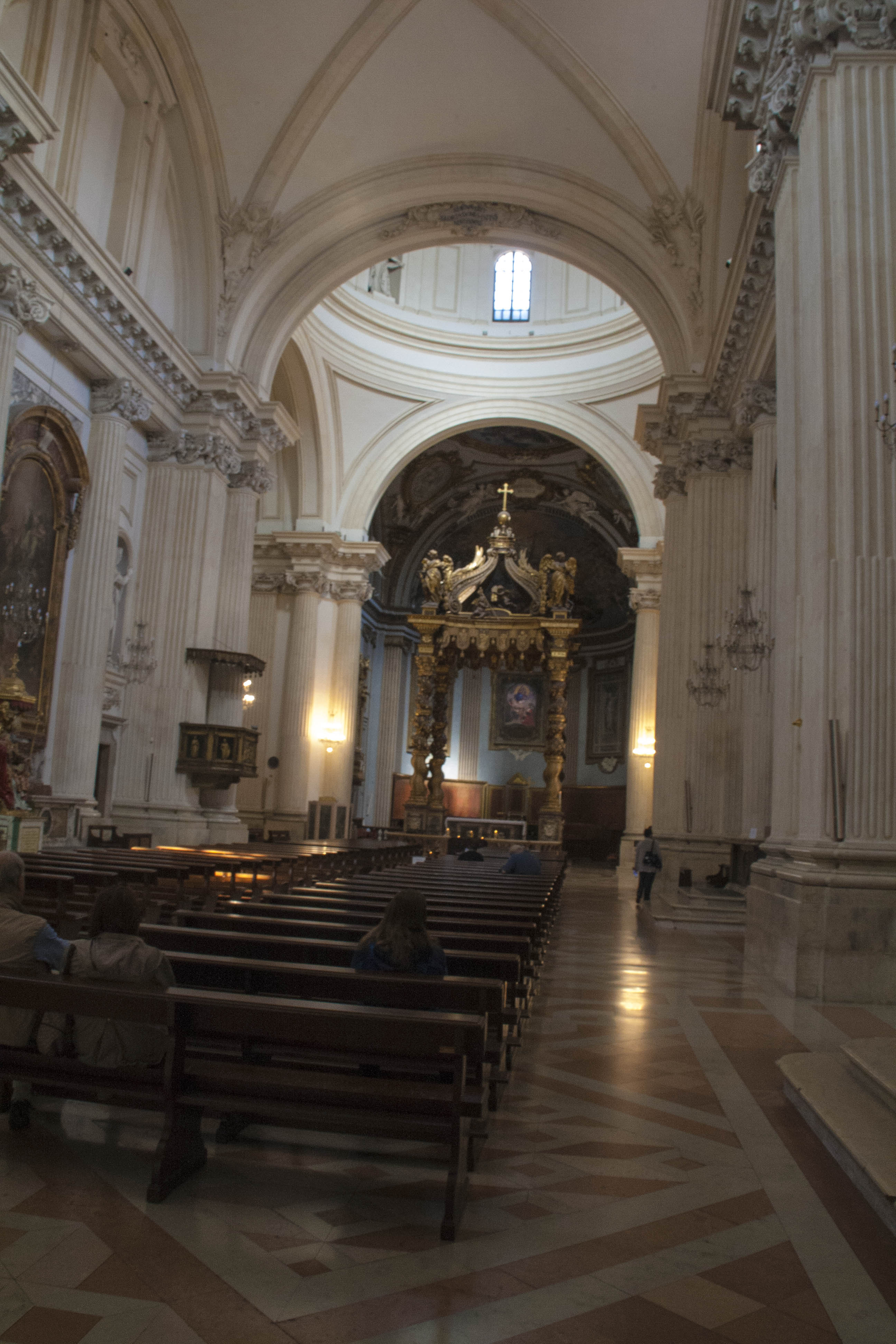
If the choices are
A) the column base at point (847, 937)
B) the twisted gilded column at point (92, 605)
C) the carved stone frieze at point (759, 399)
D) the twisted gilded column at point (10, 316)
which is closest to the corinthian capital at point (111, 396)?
the twisted gilded column at point (92, 605)

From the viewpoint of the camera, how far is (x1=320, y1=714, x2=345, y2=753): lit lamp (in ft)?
80.0

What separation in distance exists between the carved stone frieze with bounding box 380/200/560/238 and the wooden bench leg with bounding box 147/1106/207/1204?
17941 millimetres

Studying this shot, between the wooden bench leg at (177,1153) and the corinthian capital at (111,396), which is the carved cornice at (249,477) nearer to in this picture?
the corinthian capital at (111,396)

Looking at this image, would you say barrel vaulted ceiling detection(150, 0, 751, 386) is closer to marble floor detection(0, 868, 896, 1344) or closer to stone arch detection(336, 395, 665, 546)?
stone arch detection(336, 395, 665, 546)

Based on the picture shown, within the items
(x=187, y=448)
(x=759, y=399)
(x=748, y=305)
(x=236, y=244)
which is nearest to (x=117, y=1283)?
(x=748, y=305)

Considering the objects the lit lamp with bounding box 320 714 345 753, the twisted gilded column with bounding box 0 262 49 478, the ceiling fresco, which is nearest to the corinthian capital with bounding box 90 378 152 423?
the twisted gilded column with bounding box 0 262 49 478

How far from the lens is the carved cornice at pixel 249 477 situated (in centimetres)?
1762

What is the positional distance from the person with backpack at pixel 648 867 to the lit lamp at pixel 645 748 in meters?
9.68

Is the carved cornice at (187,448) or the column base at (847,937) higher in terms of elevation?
the carved cornice at (187,448)

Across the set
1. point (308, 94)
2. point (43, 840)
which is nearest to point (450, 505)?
point (308, 94)

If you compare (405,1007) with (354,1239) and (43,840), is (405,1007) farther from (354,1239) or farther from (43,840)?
(43,840)

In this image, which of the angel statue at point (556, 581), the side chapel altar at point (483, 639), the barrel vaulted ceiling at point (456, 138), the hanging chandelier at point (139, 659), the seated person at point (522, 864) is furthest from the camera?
the angel statue at point (556, 581)

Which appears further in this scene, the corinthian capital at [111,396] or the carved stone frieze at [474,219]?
the carved stone frieze at [474,219]

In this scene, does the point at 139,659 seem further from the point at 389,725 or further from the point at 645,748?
the point at 389,725
